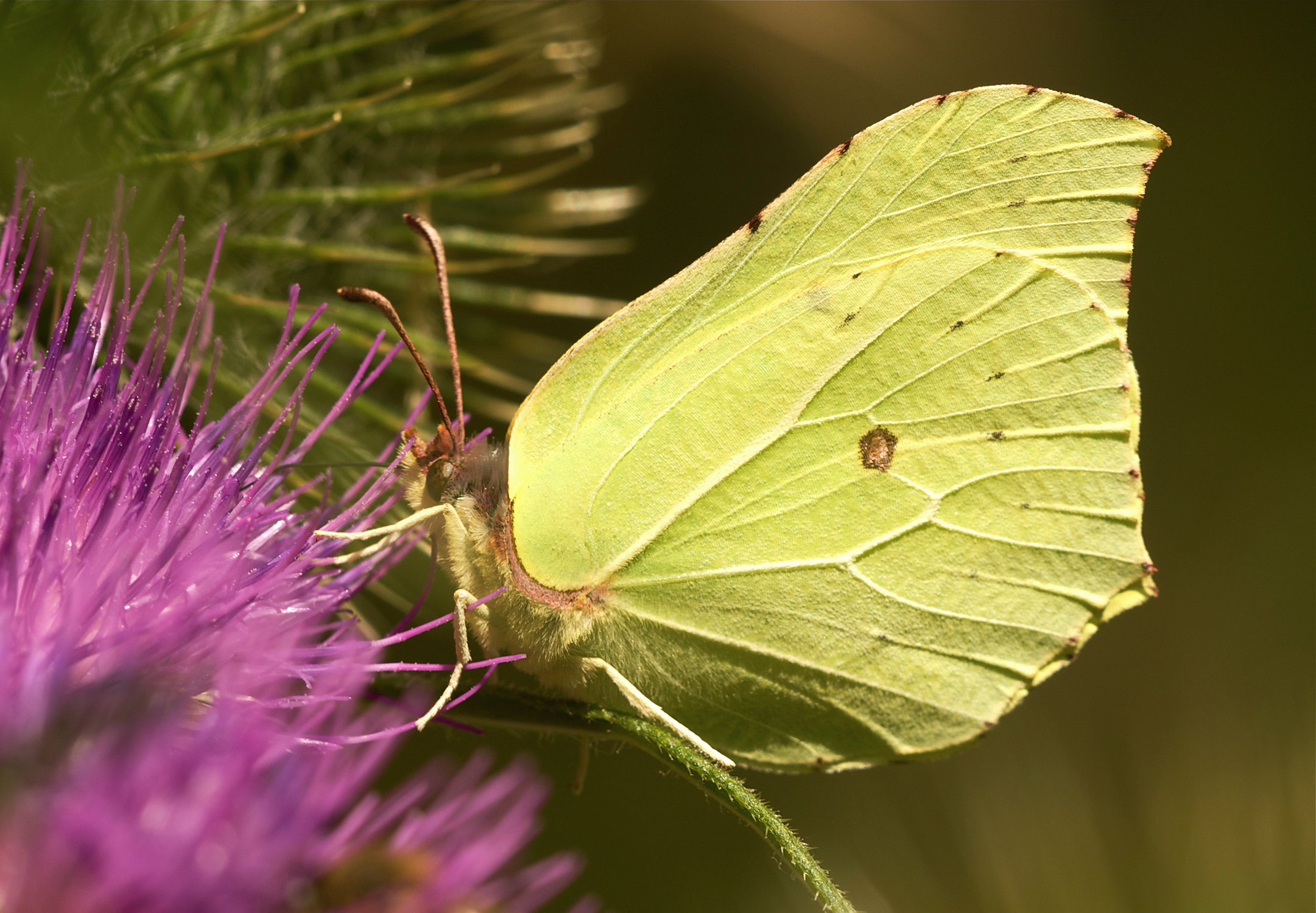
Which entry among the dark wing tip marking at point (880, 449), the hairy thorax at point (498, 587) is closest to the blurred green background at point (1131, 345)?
the hairy thorax at point (498, 587)

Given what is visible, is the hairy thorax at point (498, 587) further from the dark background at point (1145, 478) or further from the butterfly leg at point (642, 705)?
the dark background at point (1145, 478)

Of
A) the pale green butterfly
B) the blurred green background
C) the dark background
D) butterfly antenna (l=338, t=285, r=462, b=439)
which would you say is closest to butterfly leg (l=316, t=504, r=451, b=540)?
the pale green butterfly

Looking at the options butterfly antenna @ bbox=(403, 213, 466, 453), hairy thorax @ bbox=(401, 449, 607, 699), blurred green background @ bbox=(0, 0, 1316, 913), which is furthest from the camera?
blurred green background @ bbox=(0, 0, 1316, 913)

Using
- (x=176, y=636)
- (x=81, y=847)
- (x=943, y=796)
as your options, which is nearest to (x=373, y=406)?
(x=176, y=636)

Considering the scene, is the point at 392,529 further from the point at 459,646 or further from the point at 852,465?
the point at 852,465

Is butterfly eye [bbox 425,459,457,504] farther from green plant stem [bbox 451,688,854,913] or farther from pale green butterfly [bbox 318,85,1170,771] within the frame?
green plant stem [bbox 451,688,854,913]

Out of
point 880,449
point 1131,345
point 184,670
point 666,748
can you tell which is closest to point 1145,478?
point 1131,345

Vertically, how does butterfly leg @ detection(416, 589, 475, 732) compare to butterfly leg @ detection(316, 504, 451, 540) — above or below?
below
